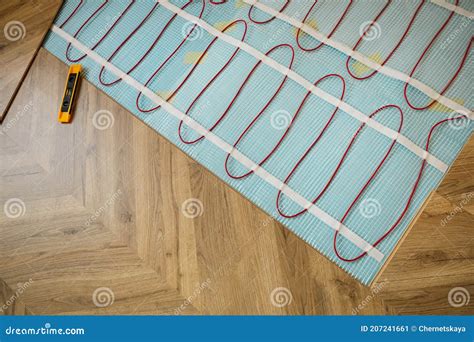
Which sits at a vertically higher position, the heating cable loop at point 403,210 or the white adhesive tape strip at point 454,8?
the white adhesive tape strip at point 454,8

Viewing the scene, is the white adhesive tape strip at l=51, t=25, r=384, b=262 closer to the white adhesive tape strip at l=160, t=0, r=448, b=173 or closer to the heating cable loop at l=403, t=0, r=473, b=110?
the white adhesive tape strip at l=160, t=0, r=448, b=173

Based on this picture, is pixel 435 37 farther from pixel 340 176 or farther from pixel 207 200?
pixel 207 200

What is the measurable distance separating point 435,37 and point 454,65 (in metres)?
0.10

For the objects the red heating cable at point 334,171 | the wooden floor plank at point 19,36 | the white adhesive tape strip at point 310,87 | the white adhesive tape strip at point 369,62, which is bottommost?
the wooden floor plank at point 19,36

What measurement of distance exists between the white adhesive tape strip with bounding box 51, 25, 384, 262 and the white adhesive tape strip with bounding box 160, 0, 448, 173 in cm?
26

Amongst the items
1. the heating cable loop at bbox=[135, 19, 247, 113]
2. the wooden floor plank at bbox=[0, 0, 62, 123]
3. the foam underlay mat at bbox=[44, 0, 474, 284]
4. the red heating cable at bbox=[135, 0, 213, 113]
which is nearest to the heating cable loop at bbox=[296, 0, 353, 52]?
the foam underlay mat at bbox=[44, 0, 474, 284]

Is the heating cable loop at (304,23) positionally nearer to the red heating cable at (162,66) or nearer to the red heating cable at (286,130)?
the red heating cable at (286,130)

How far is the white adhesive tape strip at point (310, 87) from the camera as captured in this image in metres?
1.26

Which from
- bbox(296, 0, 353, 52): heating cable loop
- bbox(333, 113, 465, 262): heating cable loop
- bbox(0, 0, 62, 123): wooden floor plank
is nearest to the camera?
bbox(333, 113, 465, 262): heating cable loop

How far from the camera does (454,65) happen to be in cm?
133

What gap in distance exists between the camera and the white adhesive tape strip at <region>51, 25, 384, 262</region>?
3.98ft

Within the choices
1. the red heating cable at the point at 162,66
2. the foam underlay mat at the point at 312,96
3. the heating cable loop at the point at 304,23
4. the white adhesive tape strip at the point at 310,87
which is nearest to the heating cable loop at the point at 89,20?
the foam underlay mat at the point at 312,96

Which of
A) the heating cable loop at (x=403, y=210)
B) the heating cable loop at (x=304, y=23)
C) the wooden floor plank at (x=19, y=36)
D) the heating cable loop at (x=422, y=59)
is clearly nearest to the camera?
the heating cable loop at (x=403, y=210)

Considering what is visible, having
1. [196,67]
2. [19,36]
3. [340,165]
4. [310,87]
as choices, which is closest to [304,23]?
[310,87]
